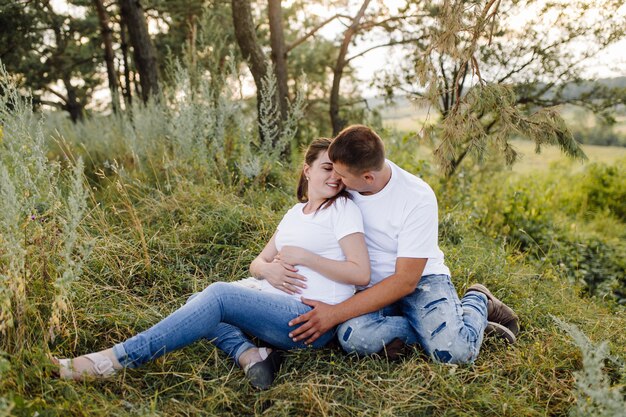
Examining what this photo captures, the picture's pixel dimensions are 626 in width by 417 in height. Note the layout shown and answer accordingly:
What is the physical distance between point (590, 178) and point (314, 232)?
7431 mm

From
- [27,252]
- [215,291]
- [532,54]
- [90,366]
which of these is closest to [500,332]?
[215,291]

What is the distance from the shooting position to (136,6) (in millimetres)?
7070

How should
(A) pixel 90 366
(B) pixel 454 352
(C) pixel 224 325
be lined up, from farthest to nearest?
(C) pixel 224 325
(B) pixel 454 352
(A) pixel 90 366

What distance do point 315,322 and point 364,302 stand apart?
250 mm

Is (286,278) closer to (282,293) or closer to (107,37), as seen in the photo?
(282,293)

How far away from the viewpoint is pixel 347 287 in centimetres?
247

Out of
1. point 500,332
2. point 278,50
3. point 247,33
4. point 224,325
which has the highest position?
point 247,33

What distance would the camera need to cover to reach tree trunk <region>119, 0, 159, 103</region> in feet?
23.4

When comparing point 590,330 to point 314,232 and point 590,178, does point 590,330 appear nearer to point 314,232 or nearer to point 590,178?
point 314,232

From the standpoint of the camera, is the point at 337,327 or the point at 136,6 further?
the point at 136,6

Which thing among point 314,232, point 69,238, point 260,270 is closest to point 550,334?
point 314,232

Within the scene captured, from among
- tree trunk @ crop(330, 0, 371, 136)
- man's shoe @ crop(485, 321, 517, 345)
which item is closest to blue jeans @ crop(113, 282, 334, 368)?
man's shoe @ crop(485, 321, 517, 345)

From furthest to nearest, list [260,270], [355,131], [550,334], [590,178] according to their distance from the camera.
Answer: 1. [590,178]
2. [550,334]
3. [260,270]
4. [355,131]

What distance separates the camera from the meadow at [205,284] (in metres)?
2.09
